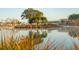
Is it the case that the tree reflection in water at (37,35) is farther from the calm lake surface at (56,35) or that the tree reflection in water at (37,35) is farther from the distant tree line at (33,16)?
the distant tree line at (33,16)

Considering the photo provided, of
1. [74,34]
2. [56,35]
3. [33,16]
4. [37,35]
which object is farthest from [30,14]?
[74,34]

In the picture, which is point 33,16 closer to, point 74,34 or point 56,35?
point 56,35

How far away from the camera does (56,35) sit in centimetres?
160

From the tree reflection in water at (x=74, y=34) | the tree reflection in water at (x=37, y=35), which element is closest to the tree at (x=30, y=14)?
the tree reflection in water at (x=37, y=35)

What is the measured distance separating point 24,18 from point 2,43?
0.35 m

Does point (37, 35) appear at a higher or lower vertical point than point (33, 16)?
lower

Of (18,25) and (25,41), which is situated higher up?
(18,25)

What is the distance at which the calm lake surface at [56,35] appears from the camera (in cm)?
160

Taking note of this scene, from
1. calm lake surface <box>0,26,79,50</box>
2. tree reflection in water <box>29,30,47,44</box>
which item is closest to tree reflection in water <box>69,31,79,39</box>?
calm lake surface <box>0,26,79,50</box>

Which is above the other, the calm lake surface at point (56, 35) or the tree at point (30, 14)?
the tree at point (30, 14)

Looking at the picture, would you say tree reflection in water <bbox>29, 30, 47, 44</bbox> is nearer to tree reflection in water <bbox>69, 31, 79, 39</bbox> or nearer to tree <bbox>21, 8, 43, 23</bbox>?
tree <bbox>21, 8, 43, 23</bbox>
